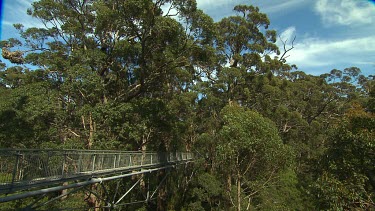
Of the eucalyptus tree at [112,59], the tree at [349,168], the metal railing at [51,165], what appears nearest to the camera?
the metal railing at [51,165]

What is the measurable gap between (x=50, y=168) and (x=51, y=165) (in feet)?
0.21

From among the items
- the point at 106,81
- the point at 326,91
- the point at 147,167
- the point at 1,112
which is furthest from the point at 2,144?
the point at 326,91

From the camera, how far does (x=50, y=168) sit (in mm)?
6168

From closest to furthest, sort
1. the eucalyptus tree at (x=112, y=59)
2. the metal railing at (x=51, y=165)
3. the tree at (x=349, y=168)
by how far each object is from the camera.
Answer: the metal railing at (x=51, y=165) < the tree at (x=349, y=168) < the eucalyptus tree at (x=112, y=59)

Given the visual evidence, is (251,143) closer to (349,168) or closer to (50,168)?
(349,168)

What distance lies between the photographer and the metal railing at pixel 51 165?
197 inches

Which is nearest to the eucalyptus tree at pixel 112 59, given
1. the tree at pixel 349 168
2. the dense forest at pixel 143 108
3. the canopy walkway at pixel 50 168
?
the dense forest at pixel 143 108

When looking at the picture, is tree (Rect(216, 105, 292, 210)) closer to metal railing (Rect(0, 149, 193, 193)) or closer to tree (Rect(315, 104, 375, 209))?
tree (Rect(315, 104, 375, 209))

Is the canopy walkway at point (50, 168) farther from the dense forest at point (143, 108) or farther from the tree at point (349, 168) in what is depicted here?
the tree at point (349, 168)

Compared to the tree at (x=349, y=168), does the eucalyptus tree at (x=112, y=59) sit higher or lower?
higher

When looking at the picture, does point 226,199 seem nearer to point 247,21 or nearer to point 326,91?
point 247,21

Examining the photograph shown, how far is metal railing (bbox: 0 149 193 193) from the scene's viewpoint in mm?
5004

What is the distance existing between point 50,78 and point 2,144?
3476 mm

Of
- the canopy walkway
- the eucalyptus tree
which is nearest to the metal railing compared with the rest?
the canopy walkway
